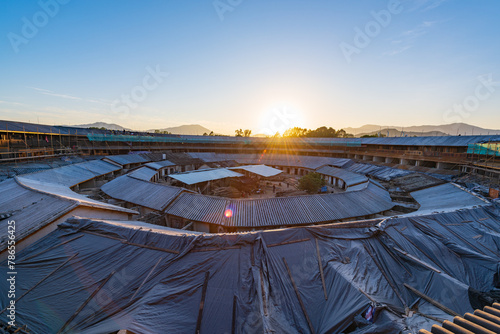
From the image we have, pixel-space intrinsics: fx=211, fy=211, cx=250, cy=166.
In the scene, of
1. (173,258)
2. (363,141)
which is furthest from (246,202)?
(363,141)

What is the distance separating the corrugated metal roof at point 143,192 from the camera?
21.5m

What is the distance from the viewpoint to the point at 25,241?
10938 millimetres

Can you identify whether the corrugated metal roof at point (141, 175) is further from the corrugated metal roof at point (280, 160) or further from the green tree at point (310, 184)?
the green tree at point (310, 184)

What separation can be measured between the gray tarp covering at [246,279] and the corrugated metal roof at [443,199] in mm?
7740

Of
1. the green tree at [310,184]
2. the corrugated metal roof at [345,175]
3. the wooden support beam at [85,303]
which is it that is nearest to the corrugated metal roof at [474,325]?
the wooden support beam at [85,303]

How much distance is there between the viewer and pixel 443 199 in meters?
21.6

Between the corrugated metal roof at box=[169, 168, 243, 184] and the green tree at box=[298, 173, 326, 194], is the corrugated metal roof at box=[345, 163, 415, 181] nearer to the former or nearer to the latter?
Answer: the green tree at box=[298, 173, 326, 194]

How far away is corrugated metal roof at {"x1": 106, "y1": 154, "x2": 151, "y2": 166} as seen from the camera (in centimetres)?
4106

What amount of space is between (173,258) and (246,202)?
1100 centimetres

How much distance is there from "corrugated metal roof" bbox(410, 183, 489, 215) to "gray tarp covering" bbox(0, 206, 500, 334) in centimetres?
774

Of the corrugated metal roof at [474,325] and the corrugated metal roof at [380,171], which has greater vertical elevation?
the corrugated metal roof at [474,325]

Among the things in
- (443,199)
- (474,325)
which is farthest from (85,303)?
(443,199)

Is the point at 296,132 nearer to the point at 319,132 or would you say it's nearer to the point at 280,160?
the point at 319,132

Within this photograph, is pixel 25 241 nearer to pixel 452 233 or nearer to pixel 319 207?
pixel 319 207
